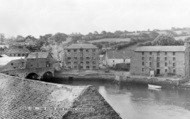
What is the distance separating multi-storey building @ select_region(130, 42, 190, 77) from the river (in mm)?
13438

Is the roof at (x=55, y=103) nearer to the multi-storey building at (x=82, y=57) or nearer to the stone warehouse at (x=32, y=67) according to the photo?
the stone warehouse at (x=32, y=67)

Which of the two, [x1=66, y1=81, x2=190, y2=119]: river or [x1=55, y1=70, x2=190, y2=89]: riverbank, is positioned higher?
[x1=55, y1=70, x2=190, y2=89]: riverbank

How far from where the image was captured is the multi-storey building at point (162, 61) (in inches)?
3221

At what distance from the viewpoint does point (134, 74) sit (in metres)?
89.2

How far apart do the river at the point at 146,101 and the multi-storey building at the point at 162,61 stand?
44.1ft

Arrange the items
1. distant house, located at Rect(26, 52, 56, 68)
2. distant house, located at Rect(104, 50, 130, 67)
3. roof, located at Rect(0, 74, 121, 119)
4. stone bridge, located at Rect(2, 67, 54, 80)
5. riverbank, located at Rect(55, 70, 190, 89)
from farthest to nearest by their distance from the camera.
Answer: distant house, located at Rect(104, 50, 130, 67) → distant house, located at Rect(26, 52, 56, 68) → stone bridge, located at Rect(2, 67, 54, 80) → riverbank, located at Rect(55, 70, 190, 89) → roof, located at Rect(0, 74, 121, 119)

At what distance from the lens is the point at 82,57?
103 m

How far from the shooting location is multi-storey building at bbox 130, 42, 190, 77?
81812 mm

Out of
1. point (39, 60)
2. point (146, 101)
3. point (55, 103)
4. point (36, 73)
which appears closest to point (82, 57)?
point (39, 60)

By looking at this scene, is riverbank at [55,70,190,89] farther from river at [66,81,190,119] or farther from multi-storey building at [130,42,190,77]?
river at [66,81,190,119]

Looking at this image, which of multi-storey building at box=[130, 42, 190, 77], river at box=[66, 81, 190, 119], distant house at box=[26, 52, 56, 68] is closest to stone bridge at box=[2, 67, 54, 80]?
distant house at box=[26, 52, 56, 68]

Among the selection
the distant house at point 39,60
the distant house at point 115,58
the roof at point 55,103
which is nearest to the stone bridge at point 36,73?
the distant house at point 39,60

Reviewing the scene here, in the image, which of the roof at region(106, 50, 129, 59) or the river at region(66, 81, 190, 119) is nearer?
the river at region(66, 81, 190, 119)

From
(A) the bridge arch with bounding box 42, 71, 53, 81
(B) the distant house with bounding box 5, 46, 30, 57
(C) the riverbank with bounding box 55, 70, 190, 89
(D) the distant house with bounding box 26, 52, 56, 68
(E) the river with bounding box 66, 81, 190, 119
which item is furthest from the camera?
(B) the distant house with bounding box 5, 46, 30, 57
